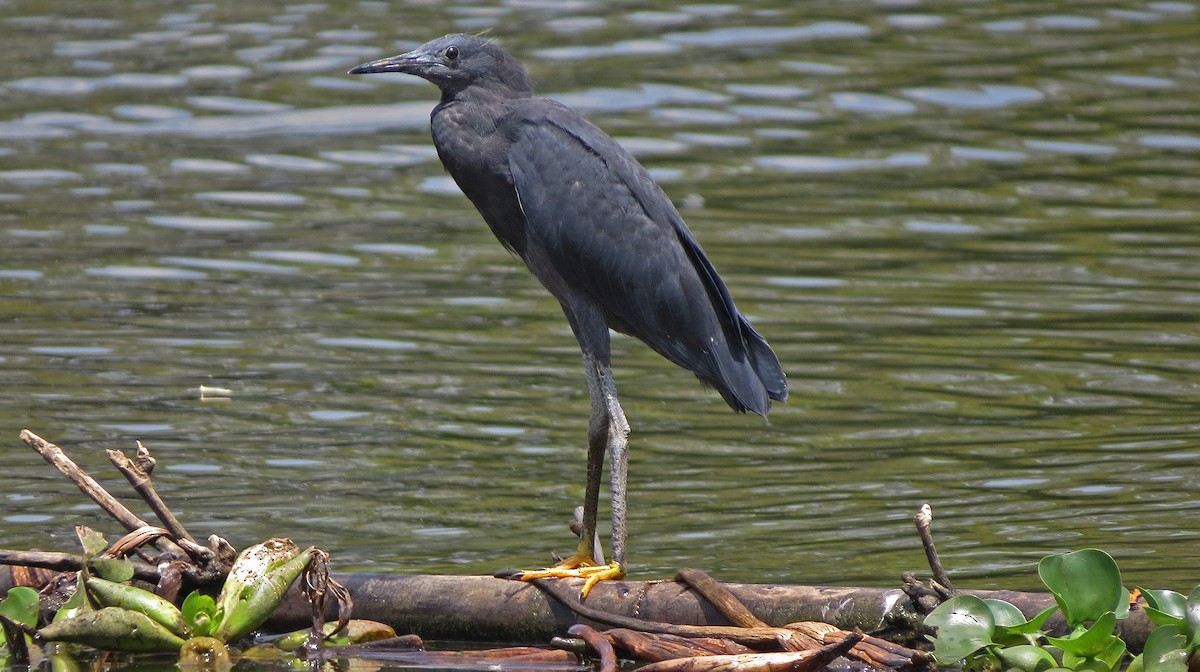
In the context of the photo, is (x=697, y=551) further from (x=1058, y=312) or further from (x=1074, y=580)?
(x=1058, y=312)

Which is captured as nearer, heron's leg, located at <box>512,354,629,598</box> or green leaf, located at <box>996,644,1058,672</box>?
green leaf, located at <box>996,644,1058,672</box>

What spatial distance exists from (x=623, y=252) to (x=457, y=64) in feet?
3.29

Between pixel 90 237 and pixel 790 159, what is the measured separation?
214 inches

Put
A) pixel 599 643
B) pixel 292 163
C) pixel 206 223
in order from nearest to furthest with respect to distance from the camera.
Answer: pixel 599 643 < pixel 206 223 < pixel 292 163

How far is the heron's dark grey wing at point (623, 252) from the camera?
643cm

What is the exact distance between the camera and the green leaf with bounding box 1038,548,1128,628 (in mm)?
4789

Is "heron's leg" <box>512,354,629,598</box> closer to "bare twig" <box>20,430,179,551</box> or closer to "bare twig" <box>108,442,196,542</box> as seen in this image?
"bare twig" <box>108,442,196,542</box>

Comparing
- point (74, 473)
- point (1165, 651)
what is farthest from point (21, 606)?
point (1165, 651)

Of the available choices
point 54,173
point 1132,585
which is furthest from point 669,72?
point 1132,585

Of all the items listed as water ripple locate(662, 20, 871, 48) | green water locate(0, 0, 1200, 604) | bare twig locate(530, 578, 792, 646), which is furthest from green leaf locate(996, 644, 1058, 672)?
water ripple locate(662, 20, 871, 48)

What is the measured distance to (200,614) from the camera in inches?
210

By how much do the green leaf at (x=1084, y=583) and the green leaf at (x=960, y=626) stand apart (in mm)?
208

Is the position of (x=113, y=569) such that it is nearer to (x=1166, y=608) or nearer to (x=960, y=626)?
(x=960, y=626)

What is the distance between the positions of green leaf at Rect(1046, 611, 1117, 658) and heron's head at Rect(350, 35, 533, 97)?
3.12 meters
